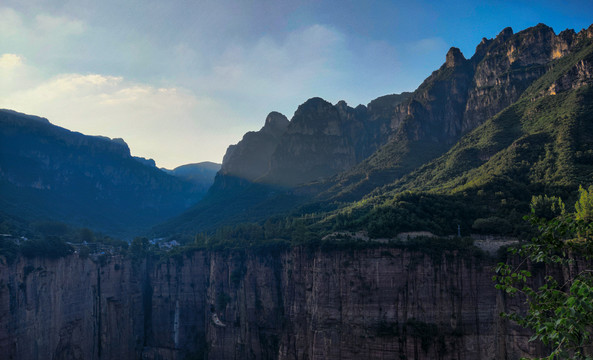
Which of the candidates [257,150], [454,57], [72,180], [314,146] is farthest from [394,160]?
[72,180]

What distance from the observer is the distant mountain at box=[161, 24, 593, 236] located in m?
62.1

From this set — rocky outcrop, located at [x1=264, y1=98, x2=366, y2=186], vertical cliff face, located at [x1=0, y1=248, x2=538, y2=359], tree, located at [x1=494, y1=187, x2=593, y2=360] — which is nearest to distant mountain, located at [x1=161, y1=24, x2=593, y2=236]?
rocky outcrop, located at [x1=264, y1=98, x2=366, y2=186]

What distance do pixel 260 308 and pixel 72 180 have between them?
10116 cm

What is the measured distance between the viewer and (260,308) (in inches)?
2549

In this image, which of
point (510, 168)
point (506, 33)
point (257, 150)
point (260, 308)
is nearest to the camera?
point (510, 168)

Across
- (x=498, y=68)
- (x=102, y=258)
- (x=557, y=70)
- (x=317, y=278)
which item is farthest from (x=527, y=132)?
(x=102, y=258)

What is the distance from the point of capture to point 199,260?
77750 mm

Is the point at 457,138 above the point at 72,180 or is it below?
above

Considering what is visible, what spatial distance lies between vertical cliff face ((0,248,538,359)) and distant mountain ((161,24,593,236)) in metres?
14.9

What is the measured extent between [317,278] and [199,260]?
35.5m

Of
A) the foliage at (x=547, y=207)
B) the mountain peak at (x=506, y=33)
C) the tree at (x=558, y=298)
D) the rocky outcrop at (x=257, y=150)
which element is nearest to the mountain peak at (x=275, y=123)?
the rocky outcrop at (x=257, y=150)

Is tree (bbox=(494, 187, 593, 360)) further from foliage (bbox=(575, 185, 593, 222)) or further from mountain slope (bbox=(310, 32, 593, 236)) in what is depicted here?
mountain slope (bbox=(310, 32, 593, 236))

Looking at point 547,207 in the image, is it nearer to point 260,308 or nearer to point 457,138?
point 260,308

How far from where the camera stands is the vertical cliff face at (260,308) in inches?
1609
